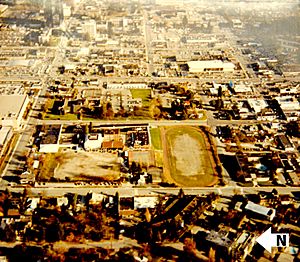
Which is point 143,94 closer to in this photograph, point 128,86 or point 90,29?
point 128,86

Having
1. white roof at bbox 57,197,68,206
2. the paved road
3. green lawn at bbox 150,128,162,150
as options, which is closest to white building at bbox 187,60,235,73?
green lawn at bbox 150,128,162,150

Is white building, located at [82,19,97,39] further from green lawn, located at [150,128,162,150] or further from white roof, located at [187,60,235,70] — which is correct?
green lawn, located at [150,128,162,150]

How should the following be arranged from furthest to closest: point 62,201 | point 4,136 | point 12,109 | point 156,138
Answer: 1. point 12,109
2. point 156,138
3. point 4,136
4. point 62,201

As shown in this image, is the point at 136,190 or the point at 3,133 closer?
the point at 136,190

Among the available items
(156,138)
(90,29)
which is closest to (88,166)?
(156,138)

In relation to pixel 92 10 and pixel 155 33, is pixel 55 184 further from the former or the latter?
pixel 92 10

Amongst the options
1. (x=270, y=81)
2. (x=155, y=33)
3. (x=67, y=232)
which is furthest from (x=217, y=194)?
(x=155, y=33)
